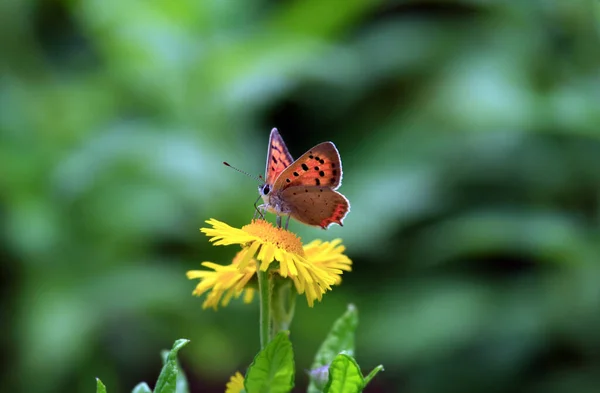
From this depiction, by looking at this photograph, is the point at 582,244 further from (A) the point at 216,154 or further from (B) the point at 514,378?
(A) the point at 216,154

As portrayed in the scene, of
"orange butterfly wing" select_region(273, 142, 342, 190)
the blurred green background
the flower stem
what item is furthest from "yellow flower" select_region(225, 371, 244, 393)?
the blurred green background

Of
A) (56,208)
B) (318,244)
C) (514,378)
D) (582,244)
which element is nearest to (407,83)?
(582,244)

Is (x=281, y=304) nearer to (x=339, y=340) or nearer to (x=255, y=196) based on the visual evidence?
(x=339, y=340)

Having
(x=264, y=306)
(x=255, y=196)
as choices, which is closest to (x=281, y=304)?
(x=264, y=306)

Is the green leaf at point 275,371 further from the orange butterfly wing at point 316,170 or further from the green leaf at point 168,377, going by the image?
the orange butterfly wing at point 316,170

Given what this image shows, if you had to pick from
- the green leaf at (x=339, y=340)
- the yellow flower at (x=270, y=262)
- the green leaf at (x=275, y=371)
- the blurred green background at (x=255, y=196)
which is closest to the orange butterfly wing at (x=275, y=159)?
the yellow flower at (x=270, y=262)
